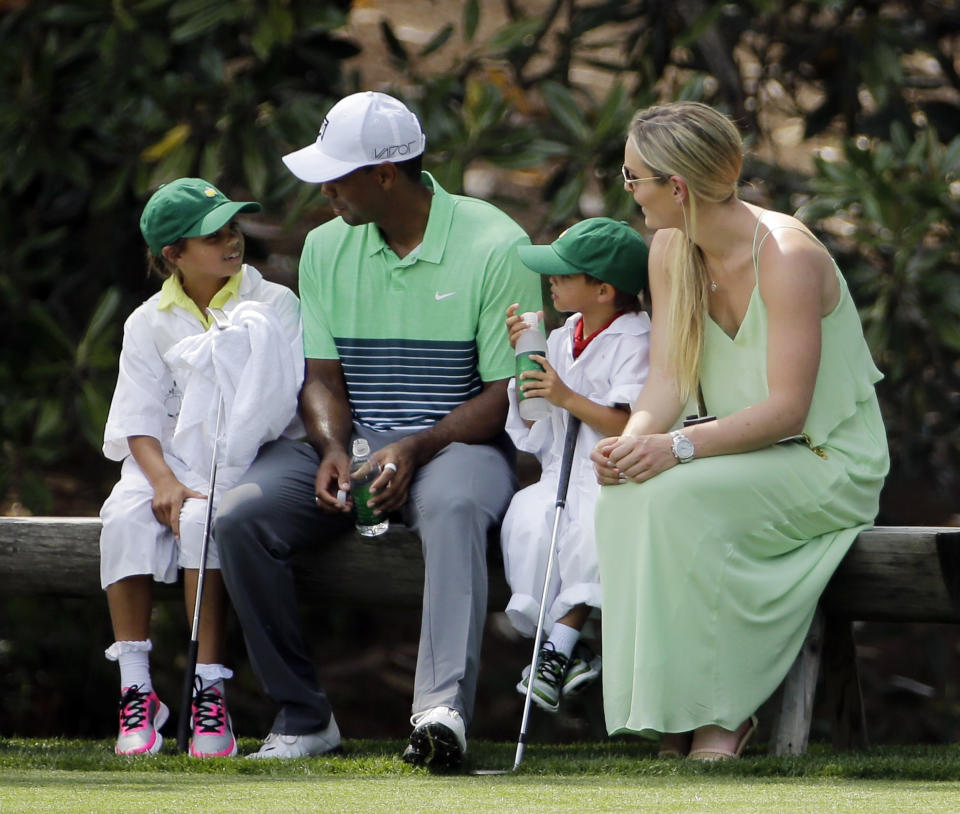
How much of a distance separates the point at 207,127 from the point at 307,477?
249 cm

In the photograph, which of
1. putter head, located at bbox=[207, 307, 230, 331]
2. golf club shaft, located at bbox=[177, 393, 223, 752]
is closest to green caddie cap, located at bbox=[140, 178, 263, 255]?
putter head, located at bbox=[207, 307, 230, 331]

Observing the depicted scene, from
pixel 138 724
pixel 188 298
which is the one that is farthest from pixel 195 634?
pixel 188 298

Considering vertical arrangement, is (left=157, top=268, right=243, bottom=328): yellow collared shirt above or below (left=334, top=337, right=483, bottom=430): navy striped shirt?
above

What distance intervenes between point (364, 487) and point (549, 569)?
552mm

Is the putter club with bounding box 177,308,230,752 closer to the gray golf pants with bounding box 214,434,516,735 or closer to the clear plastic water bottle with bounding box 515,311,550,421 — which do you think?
the gray golf pants with bounding box 214,434,516,735

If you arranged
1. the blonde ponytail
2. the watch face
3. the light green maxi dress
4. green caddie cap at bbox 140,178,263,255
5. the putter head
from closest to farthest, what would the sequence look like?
1. the light green maxi dress
2. the watch face
3. the blonde ponytail
4. the putter head
5. green caddie cap at bbox 140,178,263,255

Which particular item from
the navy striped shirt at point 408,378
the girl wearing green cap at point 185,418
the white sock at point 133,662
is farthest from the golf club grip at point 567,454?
the white sock at point 133,662

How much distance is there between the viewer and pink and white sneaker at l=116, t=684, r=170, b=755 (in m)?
4.18

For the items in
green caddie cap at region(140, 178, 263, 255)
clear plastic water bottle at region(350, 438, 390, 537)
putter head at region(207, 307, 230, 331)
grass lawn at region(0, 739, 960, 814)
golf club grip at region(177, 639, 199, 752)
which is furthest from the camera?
green caddie cap at region(140, 178, 263, 255)

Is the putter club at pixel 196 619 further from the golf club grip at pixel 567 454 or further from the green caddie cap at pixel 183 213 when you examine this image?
the golf club grip at pixel 567 454

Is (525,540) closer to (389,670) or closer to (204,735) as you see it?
(204,735)

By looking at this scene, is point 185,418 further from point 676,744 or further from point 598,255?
point 676,744

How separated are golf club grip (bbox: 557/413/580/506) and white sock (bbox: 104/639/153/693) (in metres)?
1.10

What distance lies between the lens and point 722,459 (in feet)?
12.7
